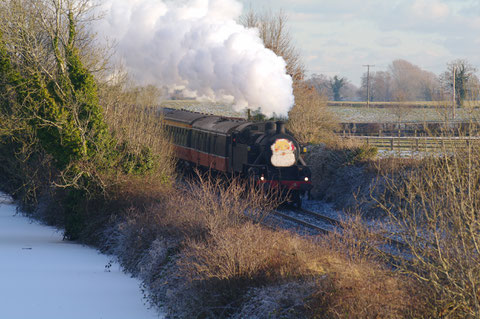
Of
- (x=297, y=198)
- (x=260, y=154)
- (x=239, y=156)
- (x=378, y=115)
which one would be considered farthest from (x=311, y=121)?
(x=378, y=115)

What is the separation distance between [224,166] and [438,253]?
16.7m

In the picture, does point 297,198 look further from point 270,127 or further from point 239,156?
point 270,127

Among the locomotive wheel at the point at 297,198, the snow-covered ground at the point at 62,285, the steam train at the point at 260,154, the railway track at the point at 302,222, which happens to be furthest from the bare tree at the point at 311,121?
the snow-covered ground at the point at 62,285

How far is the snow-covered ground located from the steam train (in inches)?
236

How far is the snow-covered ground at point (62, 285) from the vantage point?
11.9 metres

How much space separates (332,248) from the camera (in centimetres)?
1109

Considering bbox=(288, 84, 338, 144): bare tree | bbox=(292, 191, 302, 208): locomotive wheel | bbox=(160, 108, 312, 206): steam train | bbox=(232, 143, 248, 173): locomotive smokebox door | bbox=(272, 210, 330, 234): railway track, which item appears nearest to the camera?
bbox=(272, 210, 330, 234): railway track

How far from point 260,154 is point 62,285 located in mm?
10050

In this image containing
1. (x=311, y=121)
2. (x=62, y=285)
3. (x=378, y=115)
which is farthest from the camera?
(x=378, y=115)

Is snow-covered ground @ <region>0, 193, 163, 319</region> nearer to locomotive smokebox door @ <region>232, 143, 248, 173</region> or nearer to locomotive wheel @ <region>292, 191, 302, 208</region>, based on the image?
locomotive smokebox door @ <region>232, 143, 248, 173</region>

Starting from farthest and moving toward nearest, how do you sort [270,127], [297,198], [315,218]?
1. [297,198]
2. [270,127]
3. [315,218]

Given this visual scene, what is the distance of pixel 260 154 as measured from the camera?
21938 millimetres

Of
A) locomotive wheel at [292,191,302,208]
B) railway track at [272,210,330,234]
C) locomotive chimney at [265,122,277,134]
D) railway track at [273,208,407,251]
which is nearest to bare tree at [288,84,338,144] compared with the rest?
locomotive wheel at [292,191,302,208]

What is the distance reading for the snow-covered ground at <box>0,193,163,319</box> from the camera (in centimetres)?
1186
